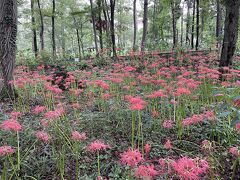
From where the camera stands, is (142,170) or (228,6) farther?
(228,6)

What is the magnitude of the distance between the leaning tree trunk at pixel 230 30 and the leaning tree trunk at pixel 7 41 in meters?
6.03

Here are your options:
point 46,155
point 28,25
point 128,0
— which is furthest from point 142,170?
point 128,0

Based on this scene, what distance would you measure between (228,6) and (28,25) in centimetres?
1269

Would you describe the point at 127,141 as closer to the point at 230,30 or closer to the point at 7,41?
the point at 7,41

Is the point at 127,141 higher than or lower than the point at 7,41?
lower

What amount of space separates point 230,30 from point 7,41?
631cm

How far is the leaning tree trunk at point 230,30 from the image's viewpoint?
19.0 feet

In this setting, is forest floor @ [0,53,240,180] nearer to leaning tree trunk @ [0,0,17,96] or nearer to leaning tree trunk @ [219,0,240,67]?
Answer: leaning tree trunk @ [0,0,17,96]

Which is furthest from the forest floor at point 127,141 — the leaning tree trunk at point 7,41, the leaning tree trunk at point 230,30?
the leaning tree trunk at point 230,30

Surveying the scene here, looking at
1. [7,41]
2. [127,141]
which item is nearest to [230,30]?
[127,141]

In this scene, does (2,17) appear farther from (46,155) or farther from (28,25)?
(28,25)

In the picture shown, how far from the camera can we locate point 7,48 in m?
5.46

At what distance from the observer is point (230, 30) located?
5.97 m

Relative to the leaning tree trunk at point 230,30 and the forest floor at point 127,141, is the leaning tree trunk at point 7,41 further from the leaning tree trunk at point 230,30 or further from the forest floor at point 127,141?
the leaning tree trunk at point 230,30
